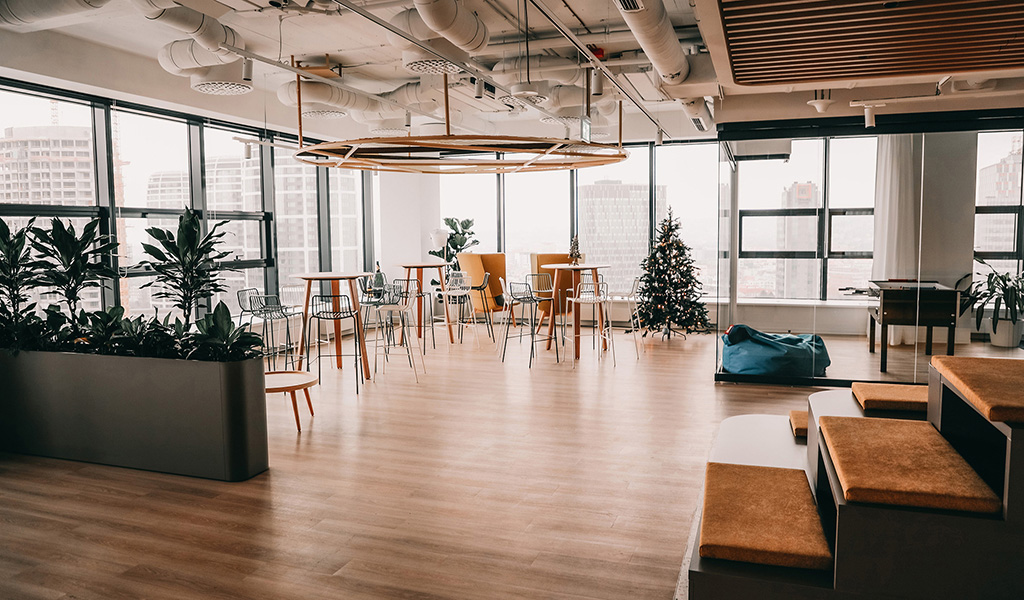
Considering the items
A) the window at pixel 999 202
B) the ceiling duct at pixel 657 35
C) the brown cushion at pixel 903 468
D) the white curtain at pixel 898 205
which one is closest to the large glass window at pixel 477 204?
the ceiling duct at pixel 657 35

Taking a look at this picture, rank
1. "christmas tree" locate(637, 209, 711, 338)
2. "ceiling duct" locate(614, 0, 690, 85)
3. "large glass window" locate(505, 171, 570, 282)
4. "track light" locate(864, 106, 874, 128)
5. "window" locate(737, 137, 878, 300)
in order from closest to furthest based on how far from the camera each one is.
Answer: "ceiling duct" locate(614, 0, 690, 85), "track light" locate(864, 106, 874, 128), "window" locate(737, 137, 878, 300), "christmas tree" locate(637, 209, 711, 338), "large glass window" locate(505, 171, 570, 282)

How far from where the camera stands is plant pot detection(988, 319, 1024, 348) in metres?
6.15

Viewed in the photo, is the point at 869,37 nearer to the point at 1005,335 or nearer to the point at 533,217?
the point at 1005,335

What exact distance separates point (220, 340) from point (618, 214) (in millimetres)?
8231

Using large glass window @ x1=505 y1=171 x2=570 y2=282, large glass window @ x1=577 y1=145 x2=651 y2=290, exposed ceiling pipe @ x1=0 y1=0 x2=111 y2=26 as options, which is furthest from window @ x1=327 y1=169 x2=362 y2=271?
exposed ceiling pipe @ x1=0 y1=0 x2=111 y2=26

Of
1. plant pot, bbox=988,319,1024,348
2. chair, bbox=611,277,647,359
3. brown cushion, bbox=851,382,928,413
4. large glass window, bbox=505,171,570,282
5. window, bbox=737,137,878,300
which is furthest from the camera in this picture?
large glass window, bbox=505,171,570,282

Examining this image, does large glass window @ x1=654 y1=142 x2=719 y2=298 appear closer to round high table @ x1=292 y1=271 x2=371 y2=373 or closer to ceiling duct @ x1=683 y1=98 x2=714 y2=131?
ceiling duct @ x1=683 y1=98 x2=714 y2=131

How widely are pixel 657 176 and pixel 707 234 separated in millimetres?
1235

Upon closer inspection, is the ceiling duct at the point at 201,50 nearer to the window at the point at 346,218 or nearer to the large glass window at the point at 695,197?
the window at the point at 346,218

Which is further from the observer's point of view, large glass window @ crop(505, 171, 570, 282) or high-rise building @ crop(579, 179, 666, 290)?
large glass window @ crop(505, 171, 570, 282)

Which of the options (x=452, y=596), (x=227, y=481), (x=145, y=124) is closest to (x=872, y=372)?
(x=452, y=596)

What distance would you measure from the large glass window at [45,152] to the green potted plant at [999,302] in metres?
8.39

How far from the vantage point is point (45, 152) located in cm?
674

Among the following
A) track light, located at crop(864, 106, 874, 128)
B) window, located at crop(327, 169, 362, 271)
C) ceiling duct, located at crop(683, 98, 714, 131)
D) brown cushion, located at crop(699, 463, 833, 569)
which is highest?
ceiling duct, located at crop(683, 98, 714, 131)
